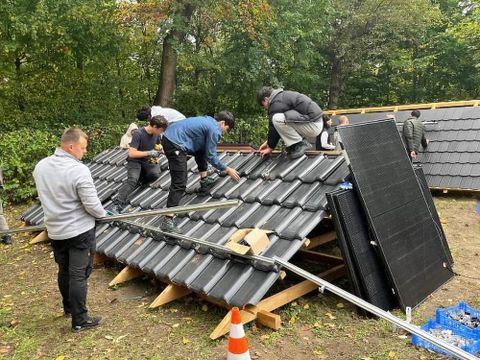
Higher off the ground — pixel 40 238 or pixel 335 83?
pixel 335 83

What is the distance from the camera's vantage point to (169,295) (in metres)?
4.12

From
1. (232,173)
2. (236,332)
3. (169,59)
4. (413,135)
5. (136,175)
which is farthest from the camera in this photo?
(169,59)

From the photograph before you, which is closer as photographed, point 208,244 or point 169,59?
point 208,244

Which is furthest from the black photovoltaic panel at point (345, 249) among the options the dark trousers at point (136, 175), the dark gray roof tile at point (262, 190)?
the dark trousers at point (136, 175)

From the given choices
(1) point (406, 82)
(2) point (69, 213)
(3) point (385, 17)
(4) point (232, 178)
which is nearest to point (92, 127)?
(4) point (232, 178)

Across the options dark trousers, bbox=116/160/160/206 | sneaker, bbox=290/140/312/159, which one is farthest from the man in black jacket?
dark trousers, bbox=116/160/160/206

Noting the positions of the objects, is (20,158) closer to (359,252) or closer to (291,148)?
(291,148)

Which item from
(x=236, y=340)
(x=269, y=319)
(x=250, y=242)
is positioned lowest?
(x=269, y=319)

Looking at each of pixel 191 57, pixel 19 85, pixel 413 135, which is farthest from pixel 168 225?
pixel 19 85

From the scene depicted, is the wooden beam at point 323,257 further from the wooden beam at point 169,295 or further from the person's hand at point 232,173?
the wooden beam at point 169,295

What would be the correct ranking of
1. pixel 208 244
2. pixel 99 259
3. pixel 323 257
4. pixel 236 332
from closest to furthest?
1. pixel 236 332
2. pixel 208 244
3. pixel 323 257
4. pixel 99 259

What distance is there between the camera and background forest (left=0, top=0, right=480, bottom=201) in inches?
471

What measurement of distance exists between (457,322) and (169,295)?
2.74 meters

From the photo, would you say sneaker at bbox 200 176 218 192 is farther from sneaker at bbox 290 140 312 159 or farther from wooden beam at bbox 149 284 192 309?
wooden beam at bbox 149 284 192 309
